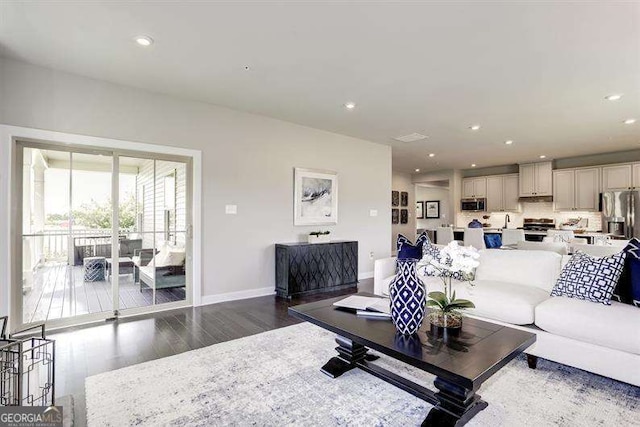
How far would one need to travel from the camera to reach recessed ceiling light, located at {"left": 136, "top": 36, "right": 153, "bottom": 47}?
277cm

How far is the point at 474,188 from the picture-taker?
9820mm

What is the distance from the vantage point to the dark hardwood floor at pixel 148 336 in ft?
8.22

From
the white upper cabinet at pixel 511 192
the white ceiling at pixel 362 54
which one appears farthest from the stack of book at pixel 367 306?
the white upper cabinet at pixel 511 192

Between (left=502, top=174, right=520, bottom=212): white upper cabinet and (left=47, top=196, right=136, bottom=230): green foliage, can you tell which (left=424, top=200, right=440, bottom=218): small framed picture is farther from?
(left=47, top=196, right=136, bottom=230): green foliage

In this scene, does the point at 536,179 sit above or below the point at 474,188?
above

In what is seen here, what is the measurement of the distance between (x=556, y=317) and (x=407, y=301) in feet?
4.63

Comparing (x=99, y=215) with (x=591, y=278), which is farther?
(x=99, y=215)

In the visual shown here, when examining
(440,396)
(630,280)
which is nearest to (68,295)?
(440,396)

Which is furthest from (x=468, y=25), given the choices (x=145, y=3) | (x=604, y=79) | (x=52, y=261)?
(x=52, y=261)

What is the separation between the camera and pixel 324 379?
232 centimetres

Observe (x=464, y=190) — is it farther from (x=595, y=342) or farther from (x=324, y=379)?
(x=324, y=379)

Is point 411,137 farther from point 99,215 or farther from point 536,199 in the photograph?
point 99,215

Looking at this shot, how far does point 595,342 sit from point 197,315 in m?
3.83

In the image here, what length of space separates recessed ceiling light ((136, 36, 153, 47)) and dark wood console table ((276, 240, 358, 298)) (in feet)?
9.83
